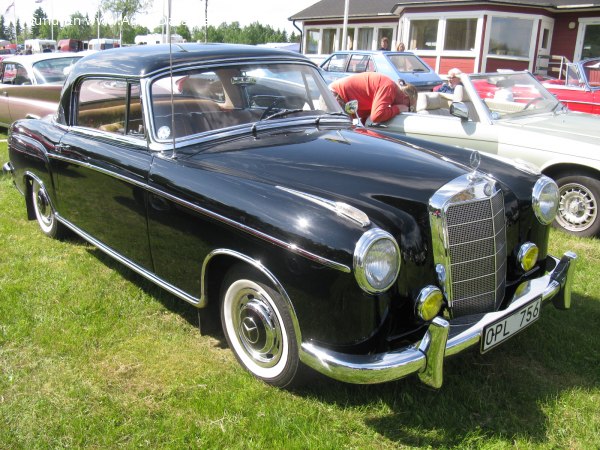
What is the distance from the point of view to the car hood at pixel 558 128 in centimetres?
526

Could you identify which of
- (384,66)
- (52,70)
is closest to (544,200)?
(52,70)

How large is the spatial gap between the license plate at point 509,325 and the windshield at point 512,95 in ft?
11.6

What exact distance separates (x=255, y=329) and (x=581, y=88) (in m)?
8.41

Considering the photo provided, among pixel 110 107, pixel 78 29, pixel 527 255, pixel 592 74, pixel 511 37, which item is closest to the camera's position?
pixel 527 255

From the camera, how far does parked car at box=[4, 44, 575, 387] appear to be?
2.47 m

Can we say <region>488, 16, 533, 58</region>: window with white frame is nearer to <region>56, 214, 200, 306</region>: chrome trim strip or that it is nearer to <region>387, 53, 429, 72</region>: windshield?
<region>387, 53, 429, 72</region>: windshield

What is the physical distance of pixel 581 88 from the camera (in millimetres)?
9227

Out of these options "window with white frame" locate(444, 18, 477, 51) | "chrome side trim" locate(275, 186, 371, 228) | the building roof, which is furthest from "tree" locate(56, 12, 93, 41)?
"chrome side trim" locate(275, 186, 371, 228)

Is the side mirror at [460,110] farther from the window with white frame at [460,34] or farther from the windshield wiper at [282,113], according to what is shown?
the window with white frame at [460,34]

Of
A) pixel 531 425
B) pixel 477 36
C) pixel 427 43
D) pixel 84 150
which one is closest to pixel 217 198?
pixel 84 150

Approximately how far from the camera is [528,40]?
2020 cm

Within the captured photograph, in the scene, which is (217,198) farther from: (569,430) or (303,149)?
(569,430)

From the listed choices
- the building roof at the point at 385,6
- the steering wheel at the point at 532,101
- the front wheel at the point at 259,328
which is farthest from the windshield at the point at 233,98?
the building roof at the point at 385,6

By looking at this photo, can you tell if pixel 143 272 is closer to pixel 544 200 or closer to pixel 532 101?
pixel 544 200
